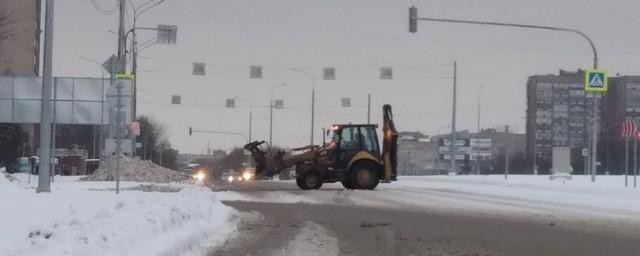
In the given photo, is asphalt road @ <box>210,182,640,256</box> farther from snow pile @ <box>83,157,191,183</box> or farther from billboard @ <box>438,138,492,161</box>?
billboard @ <box>438,138,492,161</box>

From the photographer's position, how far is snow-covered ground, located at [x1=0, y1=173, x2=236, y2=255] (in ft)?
28.7

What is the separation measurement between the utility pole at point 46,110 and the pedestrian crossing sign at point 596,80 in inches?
891

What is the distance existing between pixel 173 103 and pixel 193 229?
157 feet

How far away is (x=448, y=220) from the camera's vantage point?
57.8 ft

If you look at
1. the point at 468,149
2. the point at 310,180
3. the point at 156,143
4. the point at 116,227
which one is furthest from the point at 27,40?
the point at 116,227

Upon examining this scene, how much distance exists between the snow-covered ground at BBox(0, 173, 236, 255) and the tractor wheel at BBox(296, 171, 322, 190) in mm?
16554

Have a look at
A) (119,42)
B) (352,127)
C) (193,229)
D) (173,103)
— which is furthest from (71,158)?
(193,229)

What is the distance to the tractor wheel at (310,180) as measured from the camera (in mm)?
34156

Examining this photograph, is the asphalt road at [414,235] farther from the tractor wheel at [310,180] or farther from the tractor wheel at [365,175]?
the tractor wheel at [310,180]

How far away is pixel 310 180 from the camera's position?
34.2 meters

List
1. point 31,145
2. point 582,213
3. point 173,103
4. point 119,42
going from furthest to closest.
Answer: point 31,145
point 173,103
point 119,42
point 582,213

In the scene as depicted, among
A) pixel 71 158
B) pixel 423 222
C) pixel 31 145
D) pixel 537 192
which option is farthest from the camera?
pixel 31 145

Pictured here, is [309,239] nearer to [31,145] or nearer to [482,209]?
[482,209]

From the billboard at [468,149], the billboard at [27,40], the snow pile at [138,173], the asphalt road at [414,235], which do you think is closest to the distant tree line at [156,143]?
the billboard at [27,40]
